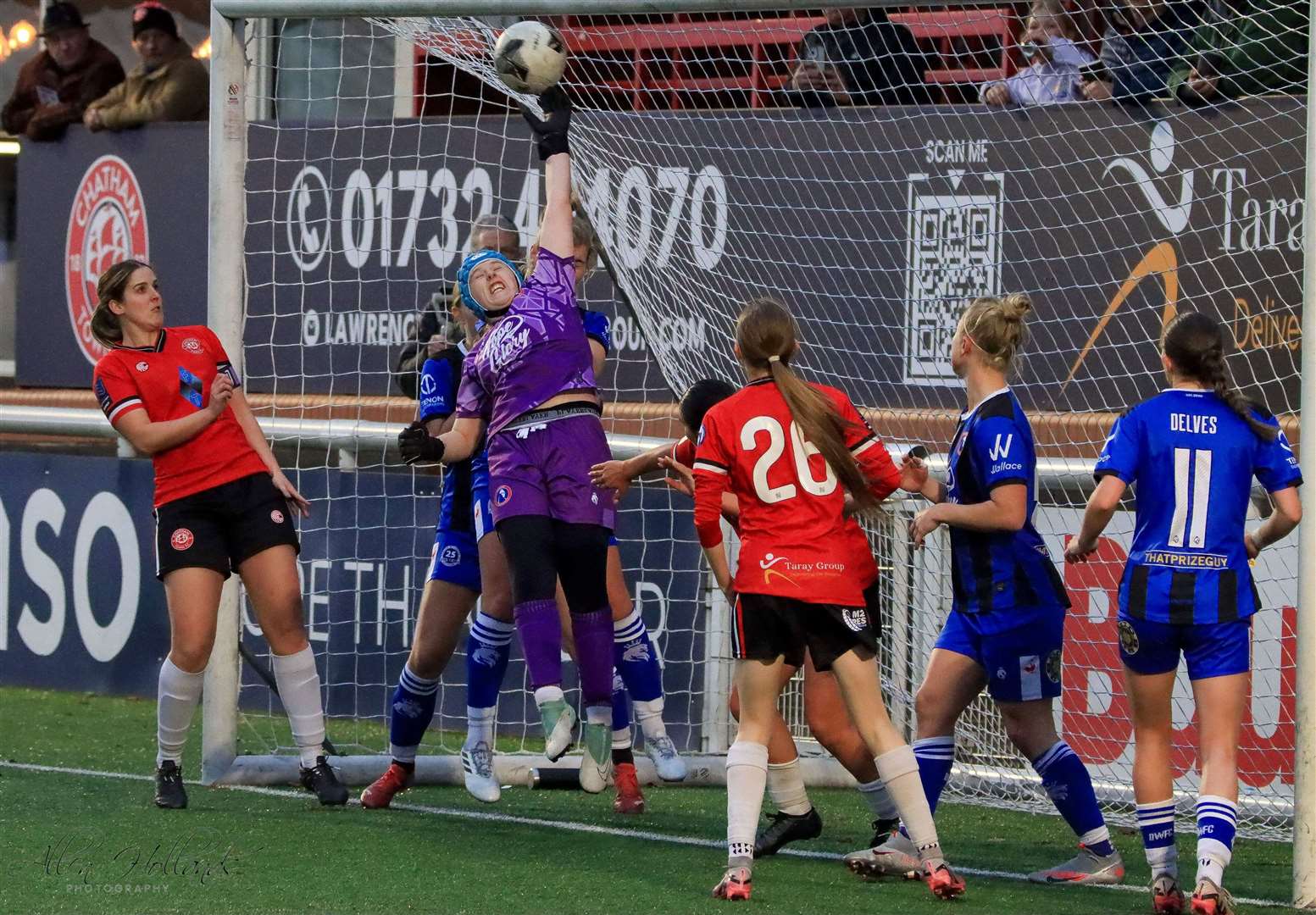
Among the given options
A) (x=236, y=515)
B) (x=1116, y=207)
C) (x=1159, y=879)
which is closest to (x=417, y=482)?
(x=236, y=515)

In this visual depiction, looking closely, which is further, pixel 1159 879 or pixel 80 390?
pixel 80 390

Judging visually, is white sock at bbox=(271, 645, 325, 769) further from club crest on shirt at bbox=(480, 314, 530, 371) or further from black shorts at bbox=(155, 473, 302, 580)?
club crest on shirt at bbox=(480, 314, 530, 371)

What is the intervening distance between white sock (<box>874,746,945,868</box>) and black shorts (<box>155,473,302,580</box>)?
235cm

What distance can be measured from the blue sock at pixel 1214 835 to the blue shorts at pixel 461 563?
2.57m

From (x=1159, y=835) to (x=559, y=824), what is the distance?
210 cm

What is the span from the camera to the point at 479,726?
6121 millimetres

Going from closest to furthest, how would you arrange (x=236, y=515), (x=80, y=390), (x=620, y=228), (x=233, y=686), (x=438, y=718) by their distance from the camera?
(x=236, y=515), (x=233, y=686), (x=620, y=228), (x=438, y=718), (x=80, y=390)

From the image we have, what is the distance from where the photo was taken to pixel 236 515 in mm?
5965

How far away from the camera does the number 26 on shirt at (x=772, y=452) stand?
4699 mm

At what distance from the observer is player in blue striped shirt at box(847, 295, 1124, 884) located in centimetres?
482

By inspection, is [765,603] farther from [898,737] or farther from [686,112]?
[686,112]

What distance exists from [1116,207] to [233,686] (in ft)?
12.3

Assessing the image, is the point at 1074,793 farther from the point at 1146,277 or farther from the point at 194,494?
the point at 194,494

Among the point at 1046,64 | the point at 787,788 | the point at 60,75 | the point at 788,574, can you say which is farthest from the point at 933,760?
the point at 60,75
